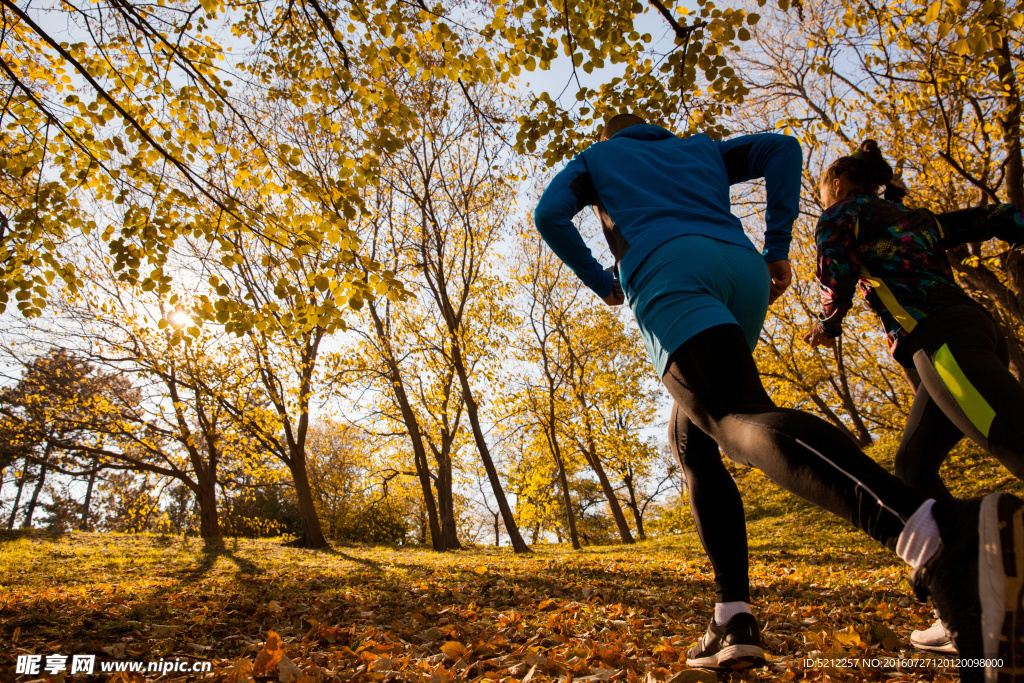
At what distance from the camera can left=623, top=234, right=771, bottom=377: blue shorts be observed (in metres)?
1.42

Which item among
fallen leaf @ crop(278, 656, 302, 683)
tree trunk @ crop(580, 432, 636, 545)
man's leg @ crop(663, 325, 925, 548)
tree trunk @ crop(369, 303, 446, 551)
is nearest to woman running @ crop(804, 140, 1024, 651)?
man's leg @ crop(663, 325, 925, 548)

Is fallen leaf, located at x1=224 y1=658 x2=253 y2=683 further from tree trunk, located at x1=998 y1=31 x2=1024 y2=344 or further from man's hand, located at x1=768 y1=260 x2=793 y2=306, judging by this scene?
tree trunk, located at x1=998 y1=31 x2=1024 y2=344

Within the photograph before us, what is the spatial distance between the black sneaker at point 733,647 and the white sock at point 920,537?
75cm

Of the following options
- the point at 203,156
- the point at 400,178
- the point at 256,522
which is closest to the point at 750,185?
the point at 400,178

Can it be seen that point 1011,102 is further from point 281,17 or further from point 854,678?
point 281,17

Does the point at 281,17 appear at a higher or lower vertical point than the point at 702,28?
higher

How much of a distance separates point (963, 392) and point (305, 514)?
16.2m

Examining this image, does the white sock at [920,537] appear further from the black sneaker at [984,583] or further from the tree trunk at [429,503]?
the tree trunk at [429,503]

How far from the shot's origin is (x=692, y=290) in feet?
4.78

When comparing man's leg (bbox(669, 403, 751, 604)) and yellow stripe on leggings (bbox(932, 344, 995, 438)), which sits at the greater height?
yellow stripe on leggings (bbox(932, 344, 995, 438))

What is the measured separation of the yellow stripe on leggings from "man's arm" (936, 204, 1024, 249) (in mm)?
767

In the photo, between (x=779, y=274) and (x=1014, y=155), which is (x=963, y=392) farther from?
(x=1014, y=155)

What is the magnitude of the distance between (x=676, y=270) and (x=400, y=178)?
514 inches

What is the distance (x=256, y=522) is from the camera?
1852 cm
